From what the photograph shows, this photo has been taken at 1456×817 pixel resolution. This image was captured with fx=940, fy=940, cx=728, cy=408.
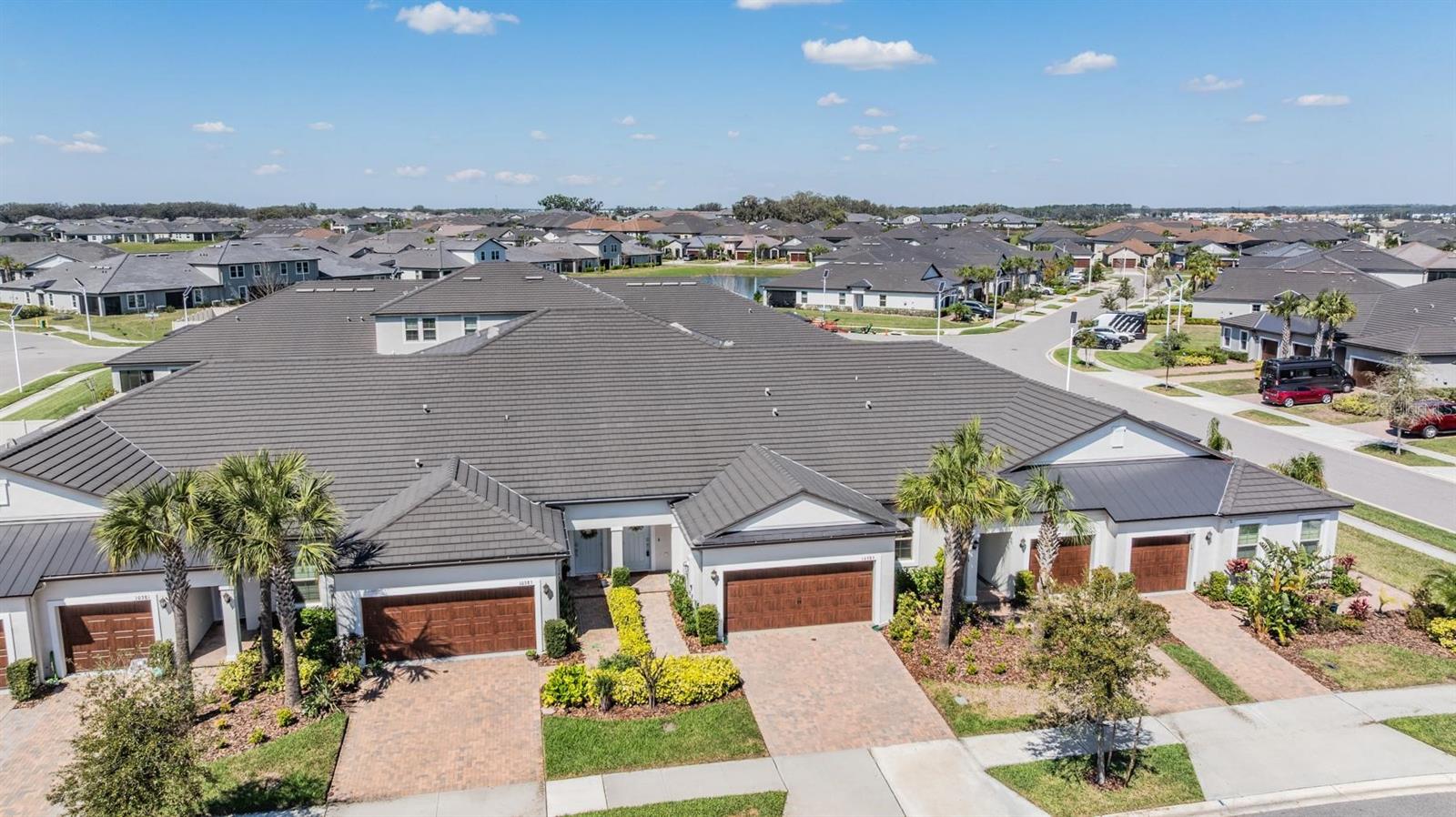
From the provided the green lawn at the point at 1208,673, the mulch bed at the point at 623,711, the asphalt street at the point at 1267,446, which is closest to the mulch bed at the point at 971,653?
the green lawn at the point at 1208,673

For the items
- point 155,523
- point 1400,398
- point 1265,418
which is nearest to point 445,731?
point 155,523

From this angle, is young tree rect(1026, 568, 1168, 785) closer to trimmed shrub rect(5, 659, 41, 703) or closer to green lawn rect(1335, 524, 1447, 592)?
green lawn rect(1335, 524, 1447, 592)

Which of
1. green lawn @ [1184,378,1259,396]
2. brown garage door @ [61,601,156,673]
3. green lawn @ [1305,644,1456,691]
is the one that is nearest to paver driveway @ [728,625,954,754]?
green lawn @ [1305,644,1456,691]

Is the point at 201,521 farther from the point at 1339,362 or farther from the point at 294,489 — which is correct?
the point at 1339,362

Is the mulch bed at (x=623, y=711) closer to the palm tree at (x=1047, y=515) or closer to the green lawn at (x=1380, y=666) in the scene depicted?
the palm tree at (x=1047, y=515)

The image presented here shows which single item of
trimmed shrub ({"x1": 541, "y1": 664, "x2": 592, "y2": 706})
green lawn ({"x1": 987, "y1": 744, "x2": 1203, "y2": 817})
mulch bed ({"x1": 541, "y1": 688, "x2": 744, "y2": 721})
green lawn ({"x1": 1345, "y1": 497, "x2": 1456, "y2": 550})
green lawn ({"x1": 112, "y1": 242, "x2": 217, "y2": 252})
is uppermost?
green lawn ({"x1": 112, "y1": 242, "x2": 217, "y2": 252})

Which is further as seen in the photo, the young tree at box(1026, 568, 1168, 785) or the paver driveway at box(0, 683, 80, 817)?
the paver driveway at box(0, 683, 80, 817)

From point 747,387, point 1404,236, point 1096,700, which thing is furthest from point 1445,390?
point 1404,236

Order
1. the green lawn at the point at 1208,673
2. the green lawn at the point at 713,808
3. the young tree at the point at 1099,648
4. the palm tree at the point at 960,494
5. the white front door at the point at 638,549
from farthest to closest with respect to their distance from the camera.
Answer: the white front door at the point at 638,549, the palm tree at the point at 960,494, the green lawn at the point at 1208,673, the green lawn at the point at 713,808, the young tree at the point at 1099,648
